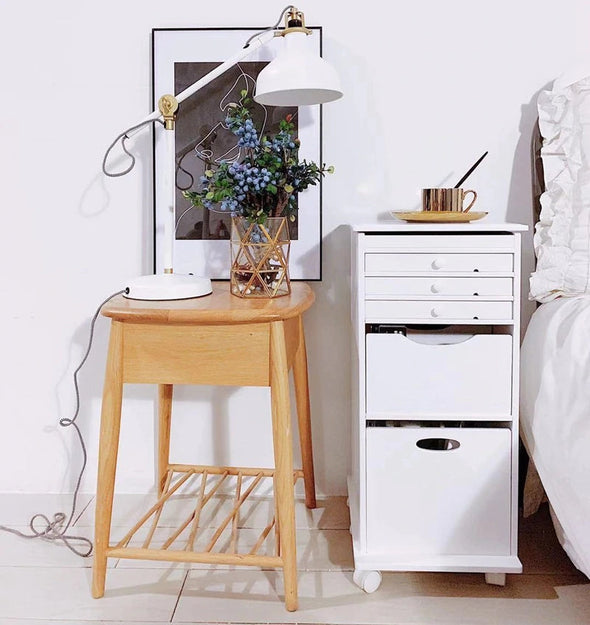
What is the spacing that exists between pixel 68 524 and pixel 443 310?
1.04m

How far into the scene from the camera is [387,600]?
4.52 ft

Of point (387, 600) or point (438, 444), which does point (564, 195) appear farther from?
point (387, 600)

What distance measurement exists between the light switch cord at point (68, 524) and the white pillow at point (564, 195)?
3.10 feet

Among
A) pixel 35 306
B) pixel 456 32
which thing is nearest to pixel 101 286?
pixel 35 306

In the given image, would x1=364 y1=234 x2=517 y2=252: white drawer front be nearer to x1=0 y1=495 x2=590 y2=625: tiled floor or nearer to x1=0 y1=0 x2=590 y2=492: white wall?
x1=0 y1=0 x2=590 y2=492: white wall

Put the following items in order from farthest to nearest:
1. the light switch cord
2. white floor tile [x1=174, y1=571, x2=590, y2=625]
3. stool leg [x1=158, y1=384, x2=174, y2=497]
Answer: stool leg [x1=158, y1=384, x2=174, y2=497] < the light switch cord < white floor tile [x1=174, y1=571, x2=590, y2=625]

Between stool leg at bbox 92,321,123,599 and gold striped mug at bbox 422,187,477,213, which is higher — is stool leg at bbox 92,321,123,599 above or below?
below

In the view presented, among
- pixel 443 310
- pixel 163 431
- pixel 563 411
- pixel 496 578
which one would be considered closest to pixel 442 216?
pixel 443 310

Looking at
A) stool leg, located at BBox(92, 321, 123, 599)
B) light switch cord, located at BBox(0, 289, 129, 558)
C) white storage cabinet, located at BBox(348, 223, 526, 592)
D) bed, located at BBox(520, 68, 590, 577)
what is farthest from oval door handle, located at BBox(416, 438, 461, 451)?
light switch cord, located at BBox(0, 289, 129, 558)

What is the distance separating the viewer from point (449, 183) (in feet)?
5.66

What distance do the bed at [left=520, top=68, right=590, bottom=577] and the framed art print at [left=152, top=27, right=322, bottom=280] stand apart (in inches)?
20.9

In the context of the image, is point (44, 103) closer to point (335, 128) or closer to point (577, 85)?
point (335, 128)

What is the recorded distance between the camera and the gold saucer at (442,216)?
4.77ft

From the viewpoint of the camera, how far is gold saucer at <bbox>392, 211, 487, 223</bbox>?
145 centimetres
